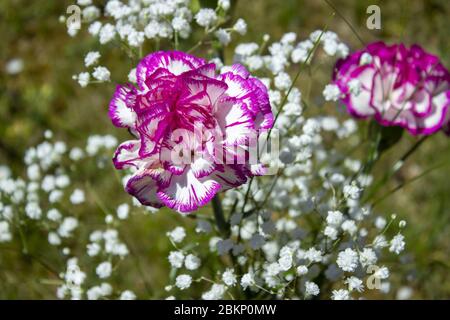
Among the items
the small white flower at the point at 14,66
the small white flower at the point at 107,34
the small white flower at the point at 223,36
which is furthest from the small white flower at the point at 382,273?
the small white flower at the point at 14,66

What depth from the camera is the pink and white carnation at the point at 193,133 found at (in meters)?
0.66

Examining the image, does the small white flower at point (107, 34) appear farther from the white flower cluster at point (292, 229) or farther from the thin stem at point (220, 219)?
the thin stem at point (220, 219)

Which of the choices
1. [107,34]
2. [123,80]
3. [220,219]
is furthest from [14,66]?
[220,219]

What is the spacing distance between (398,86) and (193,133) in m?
0.38

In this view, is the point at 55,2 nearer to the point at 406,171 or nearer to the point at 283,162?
the point at 406,171

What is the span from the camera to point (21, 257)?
4.60ft

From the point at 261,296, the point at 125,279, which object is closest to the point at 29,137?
the point at 125,279

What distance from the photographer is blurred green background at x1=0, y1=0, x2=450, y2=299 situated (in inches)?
53.9

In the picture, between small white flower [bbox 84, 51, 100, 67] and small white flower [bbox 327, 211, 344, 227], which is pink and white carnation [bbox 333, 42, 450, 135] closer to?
small white flower [bbox 327, 211, 344, 227]

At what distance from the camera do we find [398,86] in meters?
0.91

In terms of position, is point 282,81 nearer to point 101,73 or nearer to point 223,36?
point 223,36

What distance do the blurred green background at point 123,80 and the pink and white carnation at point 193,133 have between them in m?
0.67
